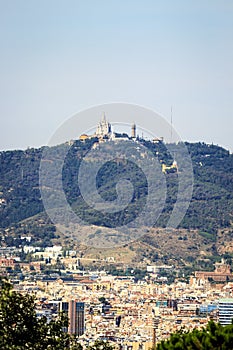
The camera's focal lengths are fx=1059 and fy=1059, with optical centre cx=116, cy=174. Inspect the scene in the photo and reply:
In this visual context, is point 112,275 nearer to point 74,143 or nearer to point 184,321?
point 74,143

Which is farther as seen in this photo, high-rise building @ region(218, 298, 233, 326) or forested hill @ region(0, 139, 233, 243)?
forested hill @ region(0, 139, 233, 243)

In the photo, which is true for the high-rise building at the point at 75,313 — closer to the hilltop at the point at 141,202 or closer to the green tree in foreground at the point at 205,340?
the hilltop at the point at 141,202

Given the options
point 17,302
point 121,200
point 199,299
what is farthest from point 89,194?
point 17,302

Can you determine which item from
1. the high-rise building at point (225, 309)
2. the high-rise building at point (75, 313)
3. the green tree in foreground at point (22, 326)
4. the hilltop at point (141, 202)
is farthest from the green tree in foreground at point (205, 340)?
the hilltop at point (141, 202)

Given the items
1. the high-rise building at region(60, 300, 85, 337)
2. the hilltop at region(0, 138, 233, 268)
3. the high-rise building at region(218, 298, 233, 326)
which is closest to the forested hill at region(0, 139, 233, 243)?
the hilltop at region(0, 138, 233, 268)

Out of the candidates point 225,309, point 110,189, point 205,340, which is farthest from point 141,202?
point 205,340

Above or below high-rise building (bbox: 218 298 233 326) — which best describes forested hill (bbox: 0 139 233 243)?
above

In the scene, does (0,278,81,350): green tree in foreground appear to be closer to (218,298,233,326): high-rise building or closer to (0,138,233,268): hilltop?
(218,298,233,326): high-rise building
